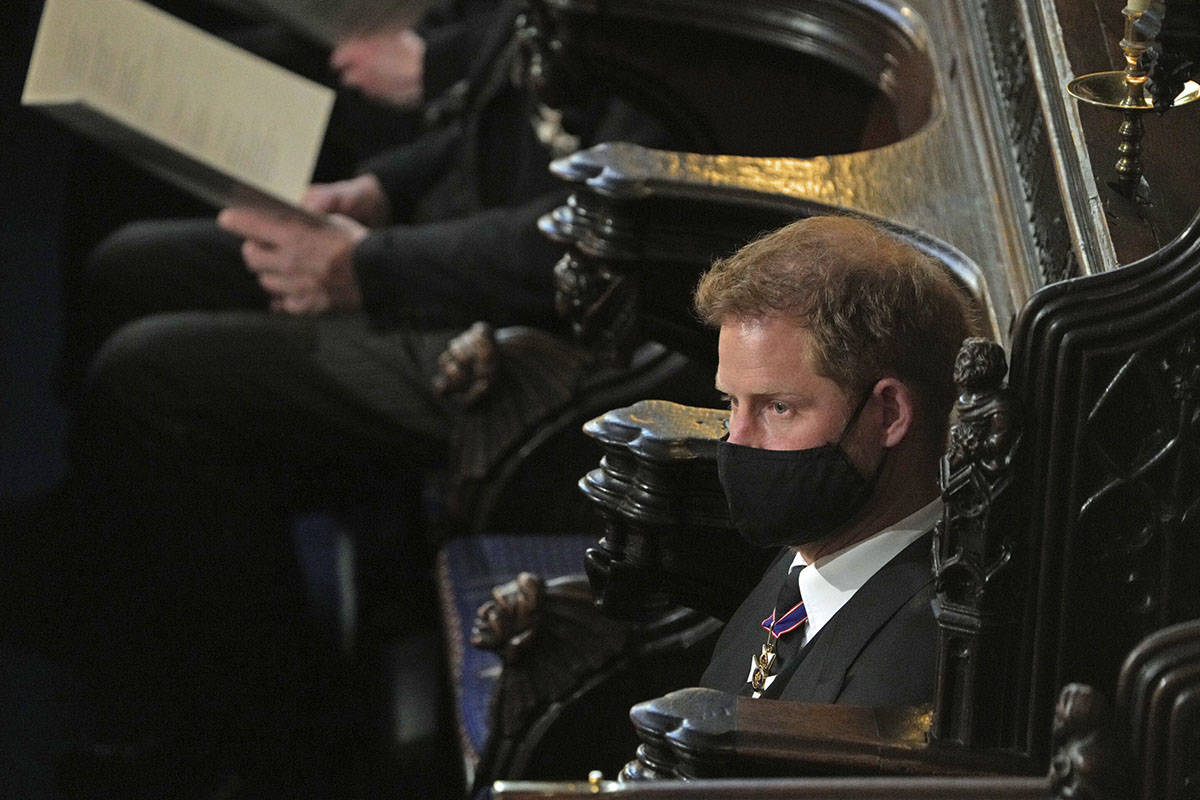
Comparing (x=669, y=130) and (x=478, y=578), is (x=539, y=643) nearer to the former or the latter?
(x=478, y=578)

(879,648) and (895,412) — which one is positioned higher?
(895,412)

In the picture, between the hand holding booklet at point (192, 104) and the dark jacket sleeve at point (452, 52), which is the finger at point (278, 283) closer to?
the hand holding booklet at point (192, 104)

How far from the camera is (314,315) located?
3.95 metres

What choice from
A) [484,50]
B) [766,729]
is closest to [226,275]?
[484,50]

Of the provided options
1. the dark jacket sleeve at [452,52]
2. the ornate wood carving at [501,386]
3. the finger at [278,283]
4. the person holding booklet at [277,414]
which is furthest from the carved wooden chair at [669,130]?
the dark jacket sleeve at [452,52]

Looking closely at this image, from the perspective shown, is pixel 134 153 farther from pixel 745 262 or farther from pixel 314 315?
pixel 745 262

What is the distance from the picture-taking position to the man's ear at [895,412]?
1597 millimetres

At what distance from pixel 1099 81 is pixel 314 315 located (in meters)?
2.47

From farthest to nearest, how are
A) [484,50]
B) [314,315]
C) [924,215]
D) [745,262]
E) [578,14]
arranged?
[484,50] < [314,315] < [578,14] < [924,215] < [745,262]

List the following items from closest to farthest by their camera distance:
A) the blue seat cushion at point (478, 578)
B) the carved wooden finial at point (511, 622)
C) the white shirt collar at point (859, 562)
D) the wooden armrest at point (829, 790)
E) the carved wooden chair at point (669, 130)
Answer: the wooden armrest at point (829, 790) < the white shirt collar at point (859, 562) < the carved wooden chair at point (669, 130) < the carved wooden finial at point (511, 622) < the blue seat cushion at point (478, 578)

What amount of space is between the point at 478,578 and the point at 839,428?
69.5 inches

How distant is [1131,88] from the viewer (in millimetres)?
1704

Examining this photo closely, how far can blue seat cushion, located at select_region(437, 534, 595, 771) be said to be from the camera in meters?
2.90

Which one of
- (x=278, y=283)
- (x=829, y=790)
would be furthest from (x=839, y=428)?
(x=278, y=283)
